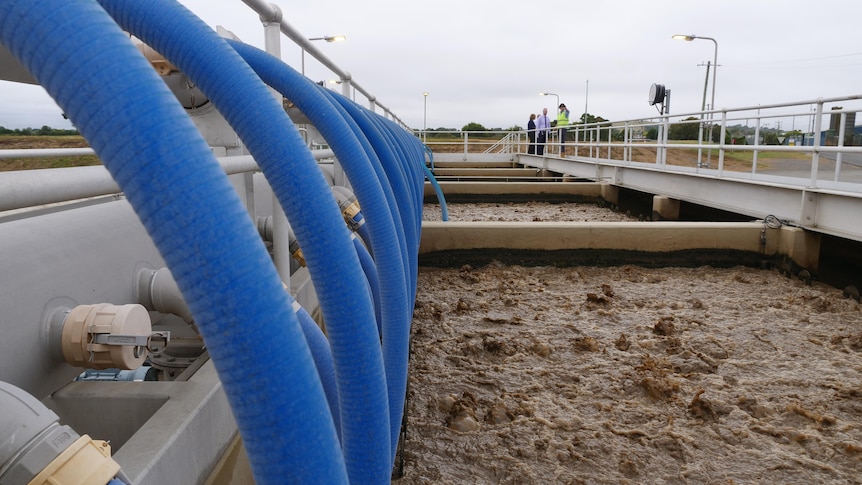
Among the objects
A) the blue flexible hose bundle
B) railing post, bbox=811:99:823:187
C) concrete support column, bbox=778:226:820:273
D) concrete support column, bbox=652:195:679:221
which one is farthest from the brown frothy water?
concrete support column, bbox=652:195:679:221

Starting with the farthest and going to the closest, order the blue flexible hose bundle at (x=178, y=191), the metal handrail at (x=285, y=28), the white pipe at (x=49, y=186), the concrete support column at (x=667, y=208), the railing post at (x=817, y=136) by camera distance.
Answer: the concrete support column at (x=667, y=208), the railing post at (x=817, y=136), the metal handrail at (x=285, y=28), the white pipe at (x=49, y=186), the blue flexible hose bundle at (x=178, y=191)

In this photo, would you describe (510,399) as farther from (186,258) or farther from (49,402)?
(186,258)

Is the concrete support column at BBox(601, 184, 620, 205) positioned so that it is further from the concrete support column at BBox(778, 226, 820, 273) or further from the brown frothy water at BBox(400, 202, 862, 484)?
the brown frothy water at BBox(400, 202, 862, 484)

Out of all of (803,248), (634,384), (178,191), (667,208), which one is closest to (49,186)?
(178,191)

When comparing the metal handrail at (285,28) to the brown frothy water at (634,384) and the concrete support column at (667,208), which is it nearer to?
the brown frothy water at (634,384)

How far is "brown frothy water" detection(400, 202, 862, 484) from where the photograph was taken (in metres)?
2.23

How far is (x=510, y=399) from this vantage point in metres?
2.70

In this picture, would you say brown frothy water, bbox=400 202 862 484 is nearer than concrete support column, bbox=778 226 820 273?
Yes

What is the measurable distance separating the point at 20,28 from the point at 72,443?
0.59 metres

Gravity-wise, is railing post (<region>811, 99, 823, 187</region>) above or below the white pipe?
above

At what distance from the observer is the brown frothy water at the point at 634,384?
223 centimetres

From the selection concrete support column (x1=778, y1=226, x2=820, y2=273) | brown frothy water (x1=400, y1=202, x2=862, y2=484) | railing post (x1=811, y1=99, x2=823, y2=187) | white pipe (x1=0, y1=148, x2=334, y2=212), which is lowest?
brown frothy water (x1=400, y1=202, x2=862, y2=484)

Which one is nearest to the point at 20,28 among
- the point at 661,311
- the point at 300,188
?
the point at 300,188

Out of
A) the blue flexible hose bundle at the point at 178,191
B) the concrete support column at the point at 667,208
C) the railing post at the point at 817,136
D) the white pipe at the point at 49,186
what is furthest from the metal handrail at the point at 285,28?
the concrete support column at the point at 667,208
